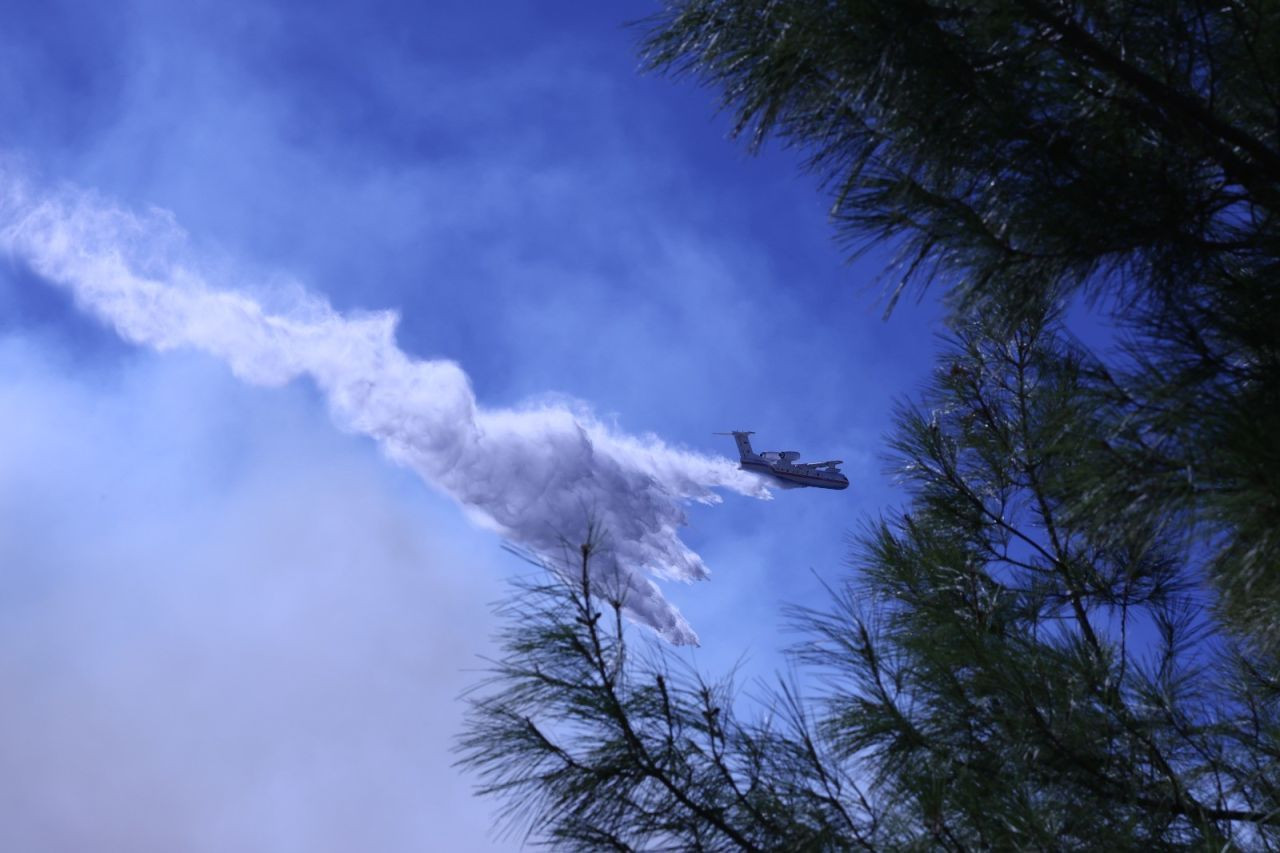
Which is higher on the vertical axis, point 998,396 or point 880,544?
point 998,396

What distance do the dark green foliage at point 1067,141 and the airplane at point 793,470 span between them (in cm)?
2338

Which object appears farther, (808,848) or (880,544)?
(880,544)

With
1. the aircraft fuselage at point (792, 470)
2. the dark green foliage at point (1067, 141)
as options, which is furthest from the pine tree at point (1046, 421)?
the aircraft fuselage at point (792, 470)

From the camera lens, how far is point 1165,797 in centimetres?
242

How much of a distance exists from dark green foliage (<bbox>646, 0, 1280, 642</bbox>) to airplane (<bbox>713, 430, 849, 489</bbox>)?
23377 mm

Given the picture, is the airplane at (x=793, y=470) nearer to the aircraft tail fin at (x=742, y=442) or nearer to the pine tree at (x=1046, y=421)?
the aircraft tail fin at (x=742, y=442)

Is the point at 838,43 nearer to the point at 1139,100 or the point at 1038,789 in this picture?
the point at 1139,100

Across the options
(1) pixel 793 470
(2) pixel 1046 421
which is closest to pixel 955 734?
(2) pixel 1046 421

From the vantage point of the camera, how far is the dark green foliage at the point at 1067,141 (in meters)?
2.17

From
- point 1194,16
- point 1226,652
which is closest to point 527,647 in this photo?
point 1194,16

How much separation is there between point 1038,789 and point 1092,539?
0.76 metres

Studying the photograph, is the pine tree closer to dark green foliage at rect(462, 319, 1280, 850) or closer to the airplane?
dark green foliage at rect(462, 319, 1280, 850)

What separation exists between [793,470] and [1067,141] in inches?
941

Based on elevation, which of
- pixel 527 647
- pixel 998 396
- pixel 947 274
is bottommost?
pixel 527 647
